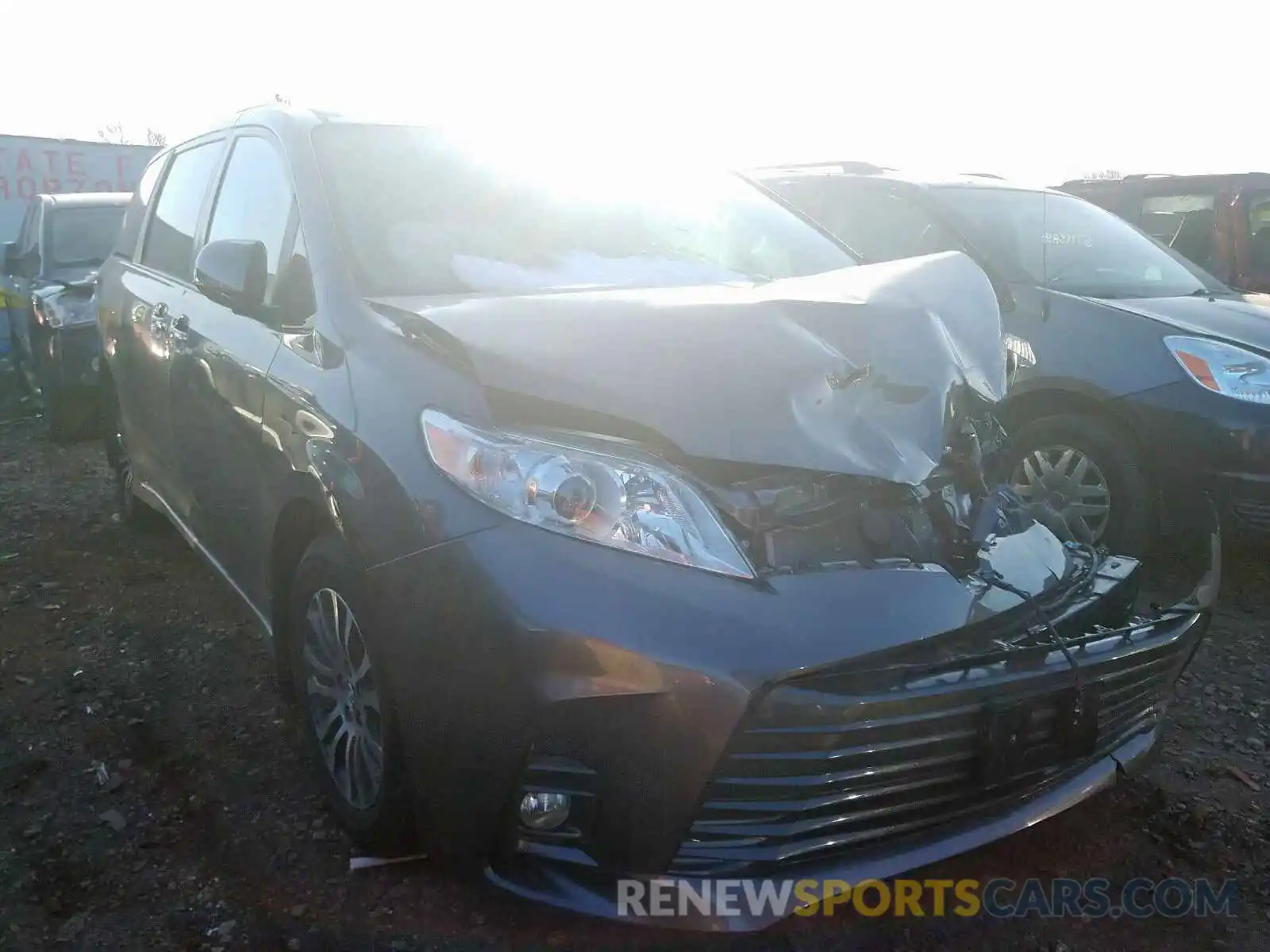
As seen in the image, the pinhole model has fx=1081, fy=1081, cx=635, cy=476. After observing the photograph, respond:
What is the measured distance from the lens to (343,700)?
8.13 ft

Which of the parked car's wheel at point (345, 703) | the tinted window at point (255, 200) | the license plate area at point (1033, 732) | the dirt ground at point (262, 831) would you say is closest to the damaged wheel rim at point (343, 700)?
the parked car's wheel at point (345, 703)

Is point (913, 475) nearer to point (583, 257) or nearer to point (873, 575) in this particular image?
point (873, 575)

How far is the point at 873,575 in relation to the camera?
78.9 inches

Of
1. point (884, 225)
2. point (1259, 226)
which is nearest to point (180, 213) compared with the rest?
point (884, 225)

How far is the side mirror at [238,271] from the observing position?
274cm

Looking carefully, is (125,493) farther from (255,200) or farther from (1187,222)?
(1187,222)

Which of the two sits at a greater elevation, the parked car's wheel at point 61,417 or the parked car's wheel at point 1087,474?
the parked car's wheel at point 1087,474

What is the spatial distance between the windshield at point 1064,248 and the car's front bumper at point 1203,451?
69cm

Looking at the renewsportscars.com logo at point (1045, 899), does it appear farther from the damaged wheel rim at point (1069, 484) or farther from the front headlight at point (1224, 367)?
the front headlight at point (1224, 367)

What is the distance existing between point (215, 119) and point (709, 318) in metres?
2.44

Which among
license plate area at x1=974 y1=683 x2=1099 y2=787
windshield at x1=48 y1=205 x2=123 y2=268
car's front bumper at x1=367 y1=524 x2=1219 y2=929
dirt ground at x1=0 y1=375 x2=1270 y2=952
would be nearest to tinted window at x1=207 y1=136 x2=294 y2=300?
dirt ground at x1=0 y1=375 x2=1270 y2=952

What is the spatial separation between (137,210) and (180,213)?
30.6 inches

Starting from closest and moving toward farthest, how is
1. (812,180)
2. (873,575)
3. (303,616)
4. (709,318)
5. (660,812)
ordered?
1. (660,812)
2. (873,575)
3. (709,318)
4. (303,616)
5. (812,180)

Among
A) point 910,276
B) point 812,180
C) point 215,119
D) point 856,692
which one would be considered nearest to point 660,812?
point 856,692
